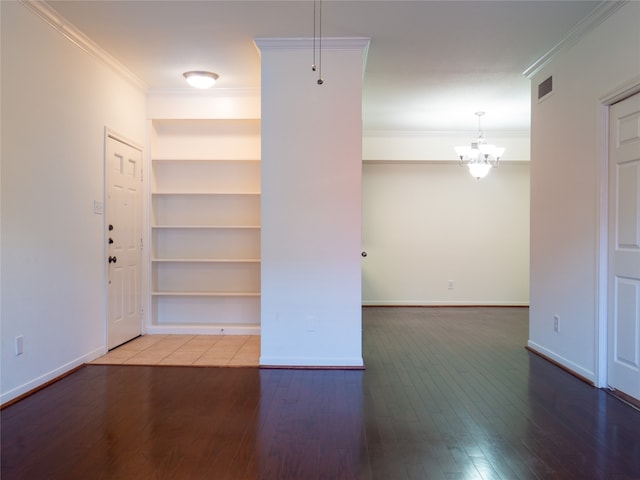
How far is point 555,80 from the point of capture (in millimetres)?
3510

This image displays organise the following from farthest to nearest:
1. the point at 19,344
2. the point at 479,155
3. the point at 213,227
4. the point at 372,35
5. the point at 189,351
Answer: the point at 479,155
the point at 213,227
the point at 189,351
the point at 372,35
the point at 19,344

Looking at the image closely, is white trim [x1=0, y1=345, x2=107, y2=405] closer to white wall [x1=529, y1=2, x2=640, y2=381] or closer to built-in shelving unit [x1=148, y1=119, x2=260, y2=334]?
built-in shelving unit [x1=148, y1=119, x2=260, y2=334]

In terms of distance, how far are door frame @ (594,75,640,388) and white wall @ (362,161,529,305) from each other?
11.4 ft

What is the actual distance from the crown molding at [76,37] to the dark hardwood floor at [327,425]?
276cm

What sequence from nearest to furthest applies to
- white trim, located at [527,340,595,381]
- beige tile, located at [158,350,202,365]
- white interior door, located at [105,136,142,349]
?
white trim, located at [527,340,595,381] → beige tile, located at [158,350,202,365] → white interior door, located at [105,136,142,349]

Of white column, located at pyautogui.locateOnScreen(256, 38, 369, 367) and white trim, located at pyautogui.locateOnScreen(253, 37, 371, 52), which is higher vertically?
white trim, located at pyautogui.locateOnScreen(253, 37, 371, 52)

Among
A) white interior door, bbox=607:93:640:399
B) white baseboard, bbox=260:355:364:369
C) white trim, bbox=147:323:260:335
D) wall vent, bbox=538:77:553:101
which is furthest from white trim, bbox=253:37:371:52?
white trim, bbox=147:323:260:335

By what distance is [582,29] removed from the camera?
3057 mm

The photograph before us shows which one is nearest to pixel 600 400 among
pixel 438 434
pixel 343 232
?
pixel 438 434

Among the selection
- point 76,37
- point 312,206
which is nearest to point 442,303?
point 312,206

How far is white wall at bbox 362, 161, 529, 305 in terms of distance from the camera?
21.0 ft

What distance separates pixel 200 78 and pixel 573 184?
3.61m

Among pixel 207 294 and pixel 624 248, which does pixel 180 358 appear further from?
pixel 624 248

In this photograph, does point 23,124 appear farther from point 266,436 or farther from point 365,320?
point 365,320
